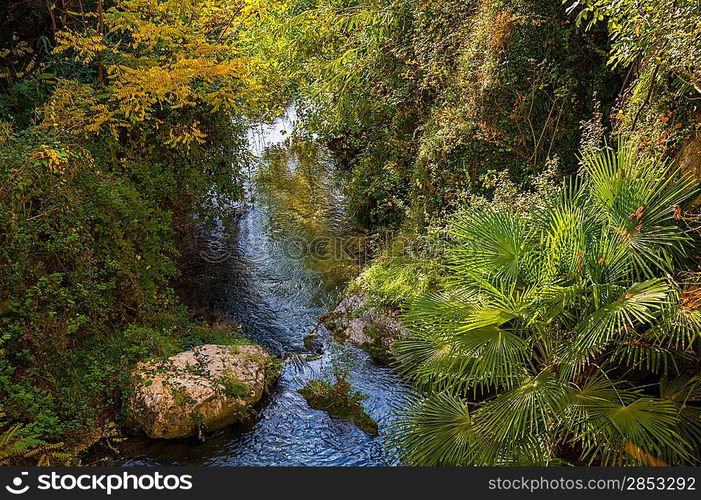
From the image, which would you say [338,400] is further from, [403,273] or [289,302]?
[289,302]

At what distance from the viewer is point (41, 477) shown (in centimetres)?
353

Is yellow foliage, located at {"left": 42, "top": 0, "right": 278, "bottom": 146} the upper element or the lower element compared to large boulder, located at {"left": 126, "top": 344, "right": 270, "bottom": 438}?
upper

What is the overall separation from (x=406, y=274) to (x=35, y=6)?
658cm

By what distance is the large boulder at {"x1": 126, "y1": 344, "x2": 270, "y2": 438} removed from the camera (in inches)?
233

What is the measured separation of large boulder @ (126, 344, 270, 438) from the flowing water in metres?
0.18

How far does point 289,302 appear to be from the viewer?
9.05m

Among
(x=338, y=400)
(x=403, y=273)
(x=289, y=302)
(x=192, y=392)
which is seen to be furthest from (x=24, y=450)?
(x=403, y=273)

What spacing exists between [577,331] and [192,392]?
4.18 m

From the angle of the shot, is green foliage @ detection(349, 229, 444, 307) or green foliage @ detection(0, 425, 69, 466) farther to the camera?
green foliage @ detection(349, 229, 444, 307)

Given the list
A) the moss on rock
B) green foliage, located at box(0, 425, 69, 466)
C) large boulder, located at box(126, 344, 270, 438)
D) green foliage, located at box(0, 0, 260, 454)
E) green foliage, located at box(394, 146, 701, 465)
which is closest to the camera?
green foliage, located at box(394, 146, 701, 465)

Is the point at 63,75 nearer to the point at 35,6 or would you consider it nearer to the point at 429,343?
the point at 35,6

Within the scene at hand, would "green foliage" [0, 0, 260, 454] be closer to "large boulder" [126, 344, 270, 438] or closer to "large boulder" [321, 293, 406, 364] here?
"large boulder" [126, 344, 270, 438]

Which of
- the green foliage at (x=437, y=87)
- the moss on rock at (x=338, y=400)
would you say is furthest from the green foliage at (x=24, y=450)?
the green foliage at (x=437, y=87)

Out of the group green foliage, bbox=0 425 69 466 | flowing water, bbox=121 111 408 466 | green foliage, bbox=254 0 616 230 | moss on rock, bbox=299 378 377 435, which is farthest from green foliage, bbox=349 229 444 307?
green foliage, bbox=0 425 69 466
